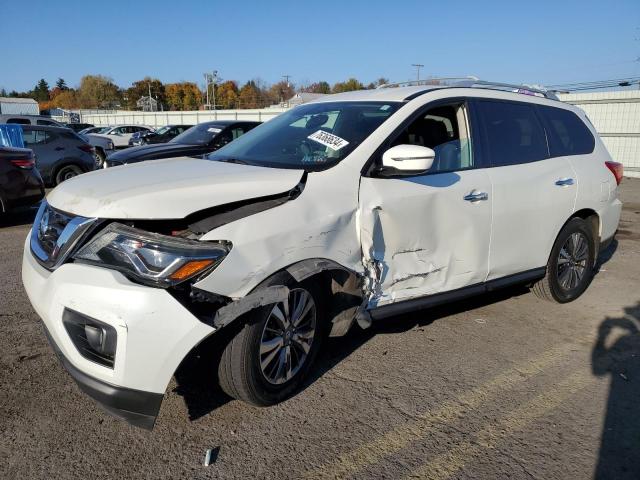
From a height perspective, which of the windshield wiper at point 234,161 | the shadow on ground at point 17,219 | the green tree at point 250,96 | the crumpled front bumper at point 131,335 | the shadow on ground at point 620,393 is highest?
the green tree at point 250,96

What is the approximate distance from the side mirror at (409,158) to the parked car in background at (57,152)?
1035cm

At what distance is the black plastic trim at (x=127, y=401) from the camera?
234cm

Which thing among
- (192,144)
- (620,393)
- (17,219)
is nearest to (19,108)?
(192,144)

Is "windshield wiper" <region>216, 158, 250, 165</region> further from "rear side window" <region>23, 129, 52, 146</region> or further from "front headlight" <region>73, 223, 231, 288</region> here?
"rear side window" <region>23, 129, 52, 146</region>

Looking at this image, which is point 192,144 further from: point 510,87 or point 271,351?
point 271,351

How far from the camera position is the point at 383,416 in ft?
9.57

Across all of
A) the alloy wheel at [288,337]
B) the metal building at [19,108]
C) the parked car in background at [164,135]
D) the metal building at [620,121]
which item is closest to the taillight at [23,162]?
the alloy wheel at [288,337]

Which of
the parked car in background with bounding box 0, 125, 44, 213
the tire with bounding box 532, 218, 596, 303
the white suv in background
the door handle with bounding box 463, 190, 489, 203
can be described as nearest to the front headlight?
the white suv in background

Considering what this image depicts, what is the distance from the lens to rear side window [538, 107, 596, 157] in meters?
4.62

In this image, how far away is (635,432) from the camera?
2.82 m

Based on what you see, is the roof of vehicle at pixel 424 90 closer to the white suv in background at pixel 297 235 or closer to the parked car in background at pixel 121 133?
the white suv in background at pixel 297 235

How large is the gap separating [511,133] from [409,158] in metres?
1.58

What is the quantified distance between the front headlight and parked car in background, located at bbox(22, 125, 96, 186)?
33.2 feet

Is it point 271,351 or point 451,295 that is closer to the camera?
point 271,351
